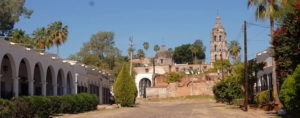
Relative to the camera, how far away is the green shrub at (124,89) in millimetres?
42969

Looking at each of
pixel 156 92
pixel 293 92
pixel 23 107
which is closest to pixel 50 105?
pixel 23 107

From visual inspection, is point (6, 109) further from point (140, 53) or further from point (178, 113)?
point (140, 53)

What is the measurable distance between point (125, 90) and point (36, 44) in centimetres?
2006

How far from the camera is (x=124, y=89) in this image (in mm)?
43031

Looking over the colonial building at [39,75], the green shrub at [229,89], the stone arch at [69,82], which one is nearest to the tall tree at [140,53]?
the colonial building at [39,75]

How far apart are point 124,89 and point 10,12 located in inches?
1156

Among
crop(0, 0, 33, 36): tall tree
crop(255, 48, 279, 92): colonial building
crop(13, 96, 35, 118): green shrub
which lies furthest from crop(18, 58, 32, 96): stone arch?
crop(0, 0, 33, 36): tall tree

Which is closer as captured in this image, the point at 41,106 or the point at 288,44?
the point at 288,44

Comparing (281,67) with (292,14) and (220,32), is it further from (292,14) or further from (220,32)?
(220,32)

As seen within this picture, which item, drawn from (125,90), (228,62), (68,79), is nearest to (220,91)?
(125,90)

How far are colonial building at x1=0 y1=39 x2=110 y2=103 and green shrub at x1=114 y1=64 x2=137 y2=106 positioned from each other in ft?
14.5

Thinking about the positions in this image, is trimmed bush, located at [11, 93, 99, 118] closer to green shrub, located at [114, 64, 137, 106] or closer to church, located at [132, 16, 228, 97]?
green shrub, located at [114, 64, 137, 106]

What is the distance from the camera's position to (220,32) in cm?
11300

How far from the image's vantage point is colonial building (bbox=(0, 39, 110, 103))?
28.3 meters
